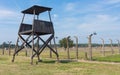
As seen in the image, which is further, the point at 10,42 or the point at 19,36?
the point at 10,42

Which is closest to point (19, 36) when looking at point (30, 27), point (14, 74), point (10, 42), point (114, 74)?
point (30, 27)

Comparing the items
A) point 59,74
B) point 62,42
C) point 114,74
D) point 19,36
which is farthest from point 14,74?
point 62,42

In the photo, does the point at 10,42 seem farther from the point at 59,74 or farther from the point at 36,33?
the point at 59,74

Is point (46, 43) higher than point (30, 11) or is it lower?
lower

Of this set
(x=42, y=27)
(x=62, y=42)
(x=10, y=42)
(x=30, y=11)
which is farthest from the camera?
(x=62, y=42)

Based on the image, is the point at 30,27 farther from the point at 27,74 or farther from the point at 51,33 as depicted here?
the point at 27,74

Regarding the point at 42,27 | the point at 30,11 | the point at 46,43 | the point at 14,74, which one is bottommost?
the point at 14,74

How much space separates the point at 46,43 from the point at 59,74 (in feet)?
32.8

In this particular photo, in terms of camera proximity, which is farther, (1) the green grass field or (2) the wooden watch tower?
(2) the wooden watch tower

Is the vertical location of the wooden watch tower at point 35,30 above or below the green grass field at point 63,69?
above

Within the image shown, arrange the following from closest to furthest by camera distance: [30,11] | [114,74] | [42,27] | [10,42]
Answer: [114,74] → [42,27] → [30,11] → [10,42]

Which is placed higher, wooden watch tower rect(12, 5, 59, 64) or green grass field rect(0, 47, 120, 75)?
wooden watch tower rect(12, 5, 59, 64)

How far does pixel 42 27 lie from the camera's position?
23.4 meters

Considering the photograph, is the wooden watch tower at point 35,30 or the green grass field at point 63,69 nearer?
the green grass field at point 63,69
